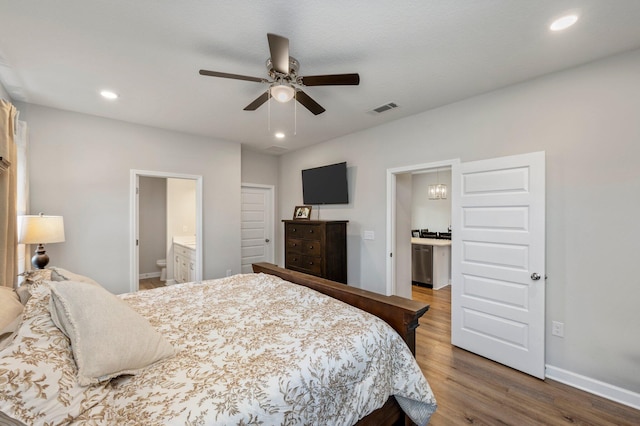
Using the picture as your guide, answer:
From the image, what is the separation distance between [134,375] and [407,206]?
3.62 metres

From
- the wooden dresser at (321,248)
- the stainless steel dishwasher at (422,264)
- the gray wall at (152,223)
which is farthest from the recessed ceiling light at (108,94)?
the stainless steel dishwasher at (422,264)

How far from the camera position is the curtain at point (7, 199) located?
2059 mm

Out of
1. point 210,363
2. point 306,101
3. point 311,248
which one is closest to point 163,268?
point 311,248

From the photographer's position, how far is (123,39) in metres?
1.95

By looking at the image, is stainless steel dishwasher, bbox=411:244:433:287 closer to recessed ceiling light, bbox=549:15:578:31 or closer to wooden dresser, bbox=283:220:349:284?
wooden dresser, bbox=283:220:349:284

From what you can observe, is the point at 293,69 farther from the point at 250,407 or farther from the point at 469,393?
the point at 469,393

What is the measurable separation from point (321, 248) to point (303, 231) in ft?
1.56

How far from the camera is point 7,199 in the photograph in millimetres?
2139

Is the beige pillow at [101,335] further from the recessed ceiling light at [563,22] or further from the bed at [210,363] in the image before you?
the recessed ceiling light at [563,22]

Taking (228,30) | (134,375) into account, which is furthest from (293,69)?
(134,375)

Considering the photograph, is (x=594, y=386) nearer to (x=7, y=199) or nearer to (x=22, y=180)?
(x=7, y=199)

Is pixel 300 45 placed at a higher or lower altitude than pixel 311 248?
higher

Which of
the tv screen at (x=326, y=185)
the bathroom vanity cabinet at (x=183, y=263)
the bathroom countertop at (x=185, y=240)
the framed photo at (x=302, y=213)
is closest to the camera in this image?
the tv screen at (x=326, y=185)

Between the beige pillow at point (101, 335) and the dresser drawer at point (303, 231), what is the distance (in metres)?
2.82
